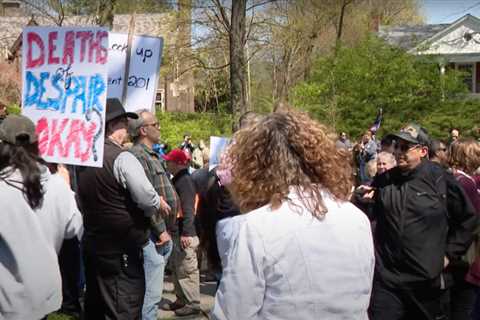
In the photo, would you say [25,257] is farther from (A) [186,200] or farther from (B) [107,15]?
(B) [107,15]

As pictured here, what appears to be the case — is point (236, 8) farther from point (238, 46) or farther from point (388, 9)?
point (388, 9)

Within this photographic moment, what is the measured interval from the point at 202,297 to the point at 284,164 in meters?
5.75

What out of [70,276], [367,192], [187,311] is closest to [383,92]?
[187,311]

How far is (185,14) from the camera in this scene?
71.5 feet

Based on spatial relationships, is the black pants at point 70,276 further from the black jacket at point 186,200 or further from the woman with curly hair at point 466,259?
the woman with curly hair at point 466,259

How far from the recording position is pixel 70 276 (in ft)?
23.1

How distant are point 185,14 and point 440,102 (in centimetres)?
1163

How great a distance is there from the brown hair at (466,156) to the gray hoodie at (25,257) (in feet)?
11.4

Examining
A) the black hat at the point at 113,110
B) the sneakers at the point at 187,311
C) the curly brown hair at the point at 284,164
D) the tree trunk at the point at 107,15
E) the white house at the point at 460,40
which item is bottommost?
the sneakers at the point at 187,311

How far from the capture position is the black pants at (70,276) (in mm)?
7023

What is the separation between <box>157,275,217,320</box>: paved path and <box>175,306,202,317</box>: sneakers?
0.05 meters

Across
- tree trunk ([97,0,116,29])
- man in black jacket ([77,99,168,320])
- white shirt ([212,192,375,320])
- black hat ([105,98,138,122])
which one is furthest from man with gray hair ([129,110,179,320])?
tree trunk ([97,0,116,29])


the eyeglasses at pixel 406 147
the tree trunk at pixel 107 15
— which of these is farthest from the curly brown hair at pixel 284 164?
the tree trunk at pixel 107 15

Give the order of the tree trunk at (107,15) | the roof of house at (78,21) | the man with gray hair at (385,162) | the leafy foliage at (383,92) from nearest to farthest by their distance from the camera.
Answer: the man with gray hair at (385,162)
the tree trunk at (107,15)
the leafy foliage at (383,92)
the roof of house at (78,21)
